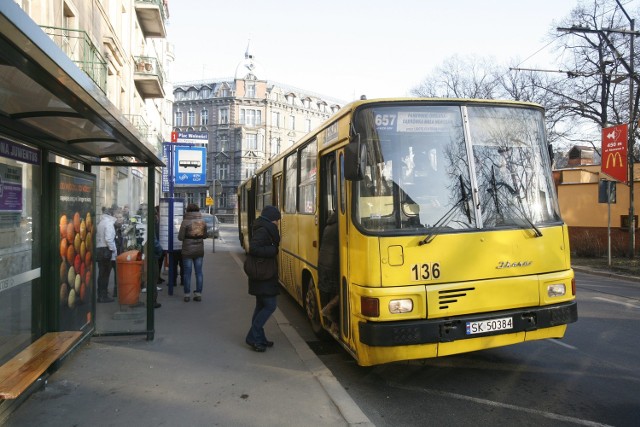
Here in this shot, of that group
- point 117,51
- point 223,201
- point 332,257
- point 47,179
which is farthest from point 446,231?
point 223,201

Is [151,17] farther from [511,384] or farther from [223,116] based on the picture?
[223,116]

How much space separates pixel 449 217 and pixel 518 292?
969mm

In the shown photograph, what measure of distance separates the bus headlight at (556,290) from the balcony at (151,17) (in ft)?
82.9

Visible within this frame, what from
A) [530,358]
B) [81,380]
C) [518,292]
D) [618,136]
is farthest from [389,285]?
[618,136]

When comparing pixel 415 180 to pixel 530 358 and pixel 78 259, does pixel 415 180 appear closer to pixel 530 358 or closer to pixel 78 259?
pixel 530 358

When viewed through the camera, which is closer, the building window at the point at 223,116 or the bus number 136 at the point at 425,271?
the bus number 136 at the point at 425,271

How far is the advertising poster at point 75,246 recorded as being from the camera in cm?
504

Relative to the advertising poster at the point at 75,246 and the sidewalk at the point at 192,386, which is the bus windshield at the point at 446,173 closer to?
the sidewalk at the point at 192,386

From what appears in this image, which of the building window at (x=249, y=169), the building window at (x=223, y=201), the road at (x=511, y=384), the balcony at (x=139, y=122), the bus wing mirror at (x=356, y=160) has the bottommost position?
the road at (x=511, y=384)

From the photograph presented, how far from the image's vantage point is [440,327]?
4.21 meters

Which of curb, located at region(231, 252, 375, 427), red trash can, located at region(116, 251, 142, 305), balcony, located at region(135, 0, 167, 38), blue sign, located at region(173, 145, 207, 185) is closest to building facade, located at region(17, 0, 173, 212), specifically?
balcony, located at region(135, 0, 167, 38)

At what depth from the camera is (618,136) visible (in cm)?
1548

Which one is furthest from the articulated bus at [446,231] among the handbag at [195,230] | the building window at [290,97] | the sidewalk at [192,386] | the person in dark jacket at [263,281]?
the building window at [290,97]

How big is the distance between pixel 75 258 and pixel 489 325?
178 inches
